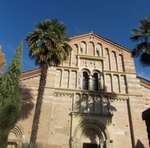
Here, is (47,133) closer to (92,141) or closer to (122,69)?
(92,141)

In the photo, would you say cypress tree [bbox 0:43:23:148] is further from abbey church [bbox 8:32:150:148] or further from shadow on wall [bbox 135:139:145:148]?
shadow on wall [bbox 135:139:145:148]

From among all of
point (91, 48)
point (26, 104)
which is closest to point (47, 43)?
point (26, 104)

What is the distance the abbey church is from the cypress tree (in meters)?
2.82

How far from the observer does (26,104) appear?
14.5 m

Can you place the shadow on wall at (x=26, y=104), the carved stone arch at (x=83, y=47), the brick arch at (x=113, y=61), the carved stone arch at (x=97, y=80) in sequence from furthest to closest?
the carved stone arch at (x=83, y=47)
the brick arch at (x=113, y=61)
the carved stone arch at (x=97, y=80)
the shadow on wall at (x=26, y=104)

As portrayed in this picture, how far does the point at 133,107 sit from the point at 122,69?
4.07m

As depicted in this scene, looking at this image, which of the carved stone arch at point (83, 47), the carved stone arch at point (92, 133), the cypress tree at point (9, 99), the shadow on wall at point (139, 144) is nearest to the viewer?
the cypress tree at point (9, 99)

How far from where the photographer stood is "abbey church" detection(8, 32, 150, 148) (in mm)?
13742

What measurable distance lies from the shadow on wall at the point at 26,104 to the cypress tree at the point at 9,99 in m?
2.37

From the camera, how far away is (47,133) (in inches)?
529

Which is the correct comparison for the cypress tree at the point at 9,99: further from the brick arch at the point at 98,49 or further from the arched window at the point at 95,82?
the brick arch at the point at 98,49

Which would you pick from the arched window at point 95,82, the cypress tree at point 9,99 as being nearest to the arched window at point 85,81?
the arched window at point 95,82

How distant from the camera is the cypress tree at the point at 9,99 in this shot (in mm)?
10633

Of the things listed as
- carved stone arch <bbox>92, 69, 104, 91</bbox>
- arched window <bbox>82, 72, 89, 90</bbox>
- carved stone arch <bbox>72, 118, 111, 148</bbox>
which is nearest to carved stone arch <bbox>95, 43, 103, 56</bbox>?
carved stone arch <bbox>92, 69, 104, 91</bbox>
